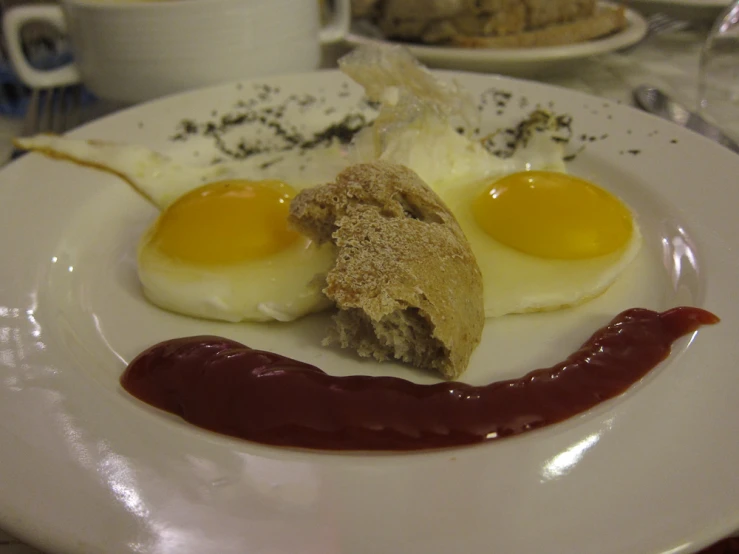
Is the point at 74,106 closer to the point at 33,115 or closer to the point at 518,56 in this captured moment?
the point at 33,115

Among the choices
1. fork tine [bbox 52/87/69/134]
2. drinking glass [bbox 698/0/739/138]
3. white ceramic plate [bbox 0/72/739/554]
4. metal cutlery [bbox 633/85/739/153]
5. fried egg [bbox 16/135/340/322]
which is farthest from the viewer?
drinking glass [bbox 698/0/739/138]

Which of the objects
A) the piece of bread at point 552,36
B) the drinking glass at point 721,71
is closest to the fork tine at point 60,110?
the piece of bread at point 552,36

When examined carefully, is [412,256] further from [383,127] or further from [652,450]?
[383,127]

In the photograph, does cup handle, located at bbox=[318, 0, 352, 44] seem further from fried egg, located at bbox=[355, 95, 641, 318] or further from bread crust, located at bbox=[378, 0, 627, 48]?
fried egg, located at bbox=[355, 95, 641, 318]

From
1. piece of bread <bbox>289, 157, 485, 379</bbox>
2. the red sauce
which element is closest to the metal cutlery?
the red sauce

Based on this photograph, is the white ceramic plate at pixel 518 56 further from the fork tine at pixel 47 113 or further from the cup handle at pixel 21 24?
the fork tine at pixel 47 113

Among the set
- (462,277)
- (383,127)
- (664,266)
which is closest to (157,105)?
(383,127)
